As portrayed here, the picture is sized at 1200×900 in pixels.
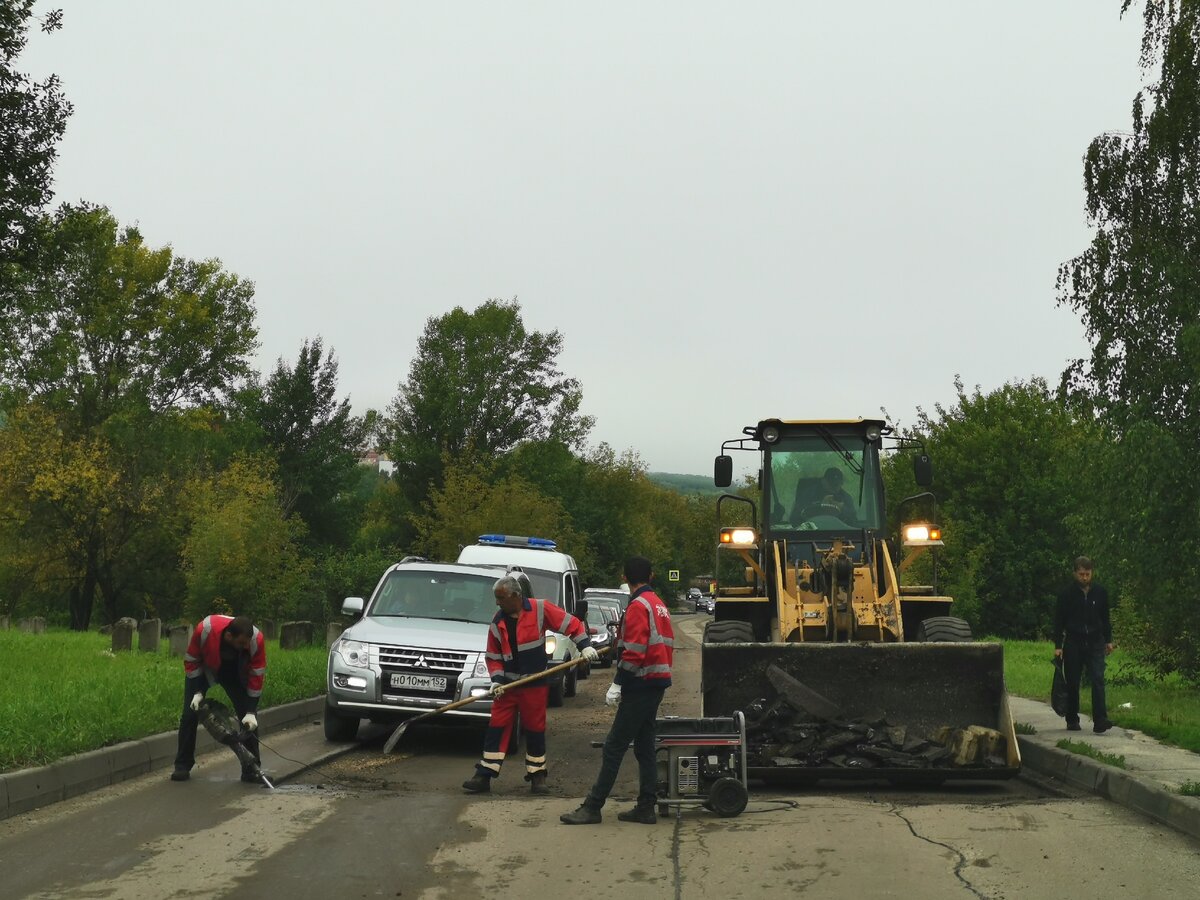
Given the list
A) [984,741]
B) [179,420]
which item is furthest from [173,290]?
[984,741]

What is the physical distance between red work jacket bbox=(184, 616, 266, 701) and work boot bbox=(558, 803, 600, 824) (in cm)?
336

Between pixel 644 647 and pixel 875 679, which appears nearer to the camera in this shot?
pixel 644 647

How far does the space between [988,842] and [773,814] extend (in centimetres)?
166

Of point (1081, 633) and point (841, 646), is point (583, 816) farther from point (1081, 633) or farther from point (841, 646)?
point (1081, 633)

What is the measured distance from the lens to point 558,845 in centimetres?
875

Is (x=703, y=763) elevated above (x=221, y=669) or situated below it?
below

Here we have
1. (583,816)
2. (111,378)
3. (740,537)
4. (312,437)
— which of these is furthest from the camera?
(312,437)

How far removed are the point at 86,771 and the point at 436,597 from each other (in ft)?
19.9

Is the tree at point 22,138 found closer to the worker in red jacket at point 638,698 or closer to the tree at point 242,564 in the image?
the worker in red jacket at point 638,698

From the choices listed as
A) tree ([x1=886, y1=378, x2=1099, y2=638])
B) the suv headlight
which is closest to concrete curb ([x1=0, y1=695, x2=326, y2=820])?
the suv headlight

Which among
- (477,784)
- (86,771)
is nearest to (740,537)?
(477,784)

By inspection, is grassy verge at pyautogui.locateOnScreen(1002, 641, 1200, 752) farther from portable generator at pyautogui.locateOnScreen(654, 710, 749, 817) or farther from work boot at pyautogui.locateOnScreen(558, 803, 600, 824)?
work boot at pyautogui.locateOnScreen(558, 803, 600, 824)

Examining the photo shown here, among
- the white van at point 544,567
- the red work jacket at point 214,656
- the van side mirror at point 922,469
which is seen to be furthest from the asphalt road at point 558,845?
the white van at point 544,567

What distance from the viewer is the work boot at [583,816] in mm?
9523
